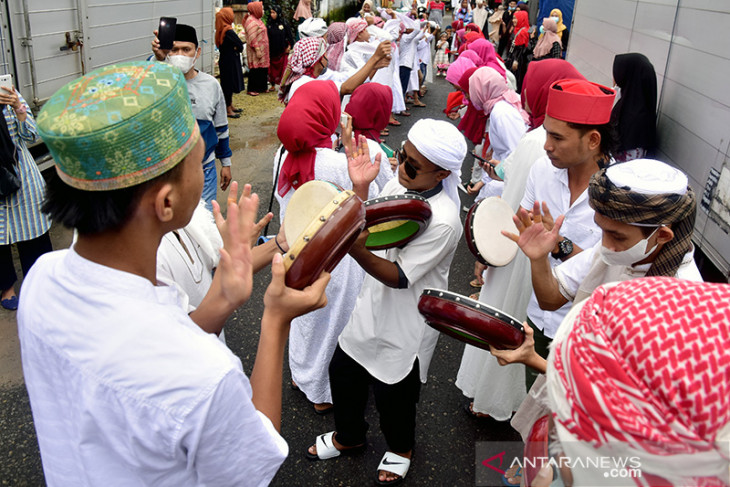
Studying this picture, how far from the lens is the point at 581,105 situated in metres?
2.88

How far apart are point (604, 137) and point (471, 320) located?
1.50m

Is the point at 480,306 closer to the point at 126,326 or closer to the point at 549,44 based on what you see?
the point at 126,326

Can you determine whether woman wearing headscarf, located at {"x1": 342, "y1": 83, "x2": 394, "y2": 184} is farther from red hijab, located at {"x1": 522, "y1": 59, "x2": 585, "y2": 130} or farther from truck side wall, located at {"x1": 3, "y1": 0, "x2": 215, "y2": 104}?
truck side wall, located at {"x1": 3, "y1": 0, "x2": 215, "y2": 104}

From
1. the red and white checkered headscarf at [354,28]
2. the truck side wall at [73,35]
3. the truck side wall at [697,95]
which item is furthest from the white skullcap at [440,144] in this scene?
the red and white checkered headscarf at [354,28]

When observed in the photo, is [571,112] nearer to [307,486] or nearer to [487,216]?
[487,216]

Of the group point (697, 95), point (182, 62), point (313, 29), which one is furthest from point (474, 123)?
point (182, 62)

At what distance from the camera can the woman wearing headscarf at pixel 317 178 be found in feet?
10.9

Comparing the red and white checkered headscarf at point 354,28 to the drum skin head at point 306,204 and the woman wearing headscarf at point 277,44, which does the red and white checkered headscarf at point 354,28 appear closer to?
the woman wearing headscarf at point 277,44

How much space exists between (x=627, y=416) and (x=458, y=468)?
2.36 metres

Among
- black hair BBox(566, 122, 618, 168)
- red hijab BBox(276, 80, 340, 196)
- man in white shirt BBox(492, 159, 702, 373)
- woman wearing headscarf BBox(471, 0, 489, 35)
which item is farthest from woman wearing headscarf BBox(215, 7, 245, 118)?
woman wearing headscarf BBox(471, 0, 489, 35)

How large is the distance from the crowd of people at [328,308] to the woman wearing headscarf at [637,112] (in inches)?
60.2

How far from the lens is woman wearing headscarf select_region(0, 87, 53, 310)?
Answer: 3.88 meters

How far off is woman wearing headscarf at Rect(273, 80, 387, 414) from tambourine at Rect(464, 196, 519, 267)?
89cm

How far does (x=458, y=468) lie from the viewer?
124 inches
